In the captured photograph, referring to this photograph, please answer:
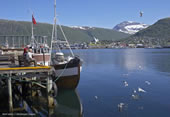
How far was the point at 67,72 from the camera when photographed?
24.4 metres

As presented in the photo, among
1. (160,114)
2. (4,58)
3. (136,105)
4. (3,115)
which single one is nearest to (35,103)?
(3,115)

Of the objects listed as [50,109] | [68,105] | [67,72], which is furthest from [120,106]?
[67,72]

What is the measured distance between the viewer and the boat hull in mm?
24083

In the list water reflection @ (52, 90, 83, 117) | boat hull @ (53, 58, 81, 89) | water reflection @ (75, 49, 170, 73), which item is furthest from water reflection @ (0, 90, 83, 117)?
water reflection @ (75, 49, 170, 73)

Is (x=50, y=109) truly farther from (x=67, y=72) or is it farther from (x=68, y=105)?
(x=67, y=72)

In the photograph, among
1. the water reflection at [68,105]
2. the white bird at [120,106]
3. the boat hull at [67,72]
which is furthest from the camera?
the boat hull at [67,72]

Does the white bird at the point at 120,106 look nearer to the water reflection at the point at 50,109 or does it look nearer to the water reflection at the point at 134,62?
the water reflection at the point at 50,109

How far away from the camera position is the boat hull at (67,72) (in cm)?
2408

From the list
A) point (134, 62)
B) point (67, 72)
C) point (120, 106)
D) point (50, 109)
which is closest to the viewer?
point (50, 109)

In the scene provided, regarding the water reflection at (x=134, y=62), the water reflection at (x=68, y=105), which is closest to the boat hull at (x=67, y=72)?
the water reflection at (x=68, y=105)

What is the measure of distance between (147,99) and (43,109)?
9.84 meters

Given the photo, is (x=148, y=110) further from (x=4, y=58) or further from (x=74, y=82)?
(x=4, y=58)

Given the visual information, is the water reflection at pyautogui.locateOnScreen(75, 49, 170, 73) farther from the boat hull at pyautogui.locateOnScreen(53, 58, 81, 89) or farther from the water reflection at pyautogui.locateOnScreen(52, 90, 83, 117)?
the water reflection at pyautogui.locateOnScreen(52, 90, 83, 117)

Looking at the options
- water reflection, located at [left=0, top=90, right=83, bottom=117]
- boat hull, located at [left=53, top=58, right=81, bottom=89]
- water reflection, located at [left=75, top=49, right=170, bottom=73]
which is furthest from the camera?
water reflection, located at [left=75, top=49, right=170, bottom=73]
